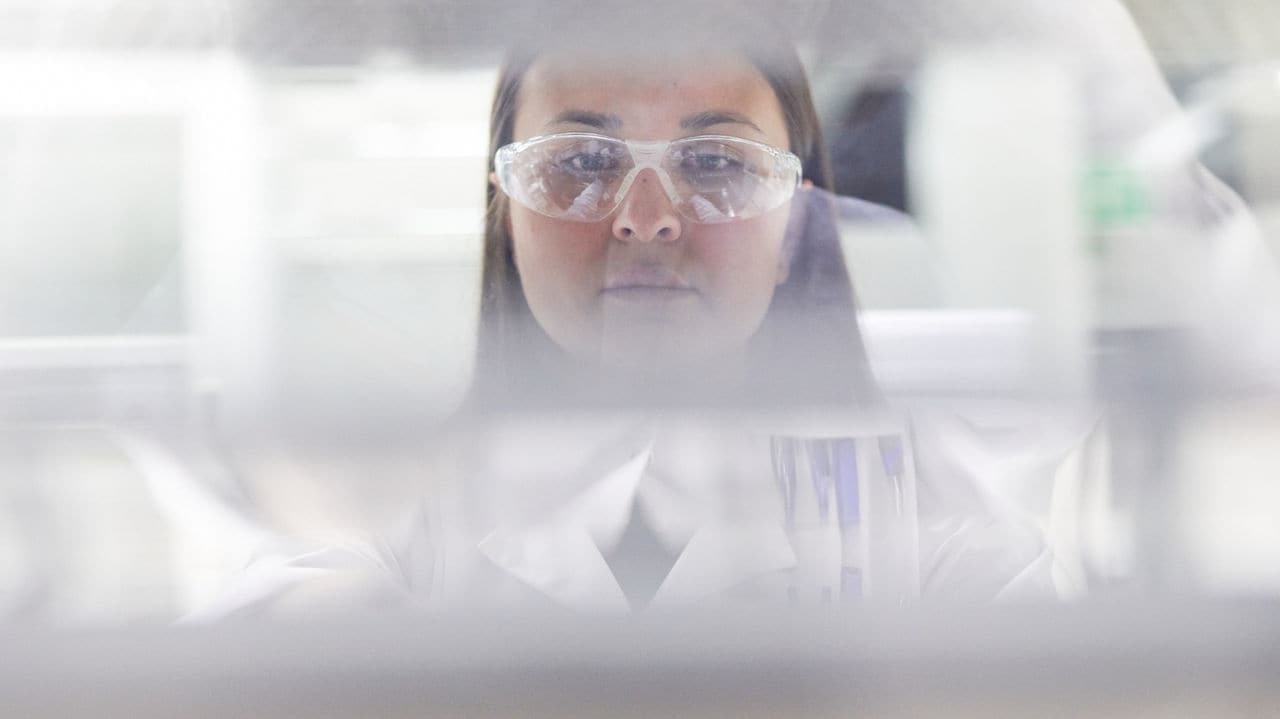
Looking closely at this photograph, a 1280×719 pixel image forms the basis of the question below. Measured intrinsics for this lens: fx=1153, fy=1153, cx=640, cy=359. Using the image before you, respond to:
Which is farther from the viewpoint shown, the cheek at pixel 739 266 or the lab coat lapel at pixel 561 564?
the cheek at pixel 739 266

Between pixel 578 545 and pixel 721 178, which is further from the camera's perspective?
pixel 721 178

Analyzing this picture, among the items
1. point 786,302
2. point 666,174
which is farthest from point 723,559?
point 666,174

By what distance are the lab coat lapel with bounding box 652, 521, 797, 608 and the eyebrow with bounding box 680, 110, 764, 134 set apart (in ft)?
1.18

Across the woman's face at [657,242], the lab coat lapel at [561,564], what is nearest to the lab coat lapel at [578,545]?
the lab coat lapel at [561,564]

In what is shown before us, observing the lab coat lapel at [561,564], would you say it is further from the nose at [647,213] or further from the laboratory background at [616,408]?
the nose at [647,213]

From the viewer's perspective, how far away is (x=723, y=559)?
3.07ft

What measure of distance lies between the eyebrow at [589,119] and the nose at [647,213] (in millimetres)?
52

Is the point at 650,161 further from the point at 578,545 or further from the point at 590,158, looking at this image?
the point at 578,545

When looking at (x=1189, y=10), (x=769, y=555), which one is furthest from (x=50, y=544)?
(x=1189, y=10)

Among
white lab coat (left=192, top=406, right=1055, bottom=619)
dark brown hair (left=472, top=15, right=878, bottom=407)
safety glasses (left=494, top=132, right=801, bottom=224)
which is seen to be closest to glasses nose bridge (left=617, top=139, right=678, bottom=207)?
safety glasses (left=494, top=132, right=801, bottom=224)

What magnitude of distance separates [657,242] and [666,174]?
0.06m

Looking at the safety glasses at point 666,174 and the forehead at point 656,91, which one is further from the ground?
the forehead at point 656,91

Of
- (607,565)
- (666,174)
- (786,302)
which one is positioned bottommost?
(607,565)

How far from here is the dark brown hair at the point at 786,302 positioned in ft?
3.16
